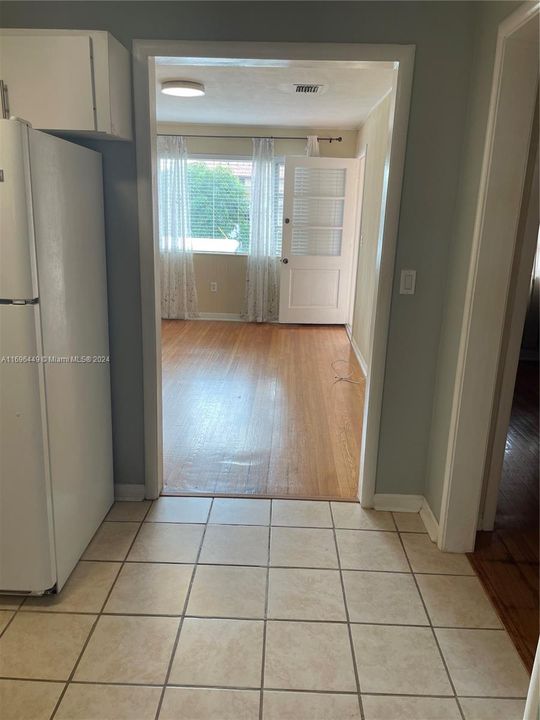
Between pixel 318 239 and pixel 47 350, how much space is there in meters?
4.75

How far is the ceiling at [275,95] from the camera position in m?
3.49

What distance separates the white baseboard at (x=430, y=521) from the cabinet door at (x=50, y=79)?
2.16 m

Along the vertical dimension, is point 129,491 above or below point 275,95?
below

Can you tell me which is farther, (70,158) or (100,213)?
(100,213)

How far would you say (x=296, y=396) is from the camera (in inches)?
161

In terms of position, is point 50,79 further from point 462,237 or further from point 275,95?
point 275,95

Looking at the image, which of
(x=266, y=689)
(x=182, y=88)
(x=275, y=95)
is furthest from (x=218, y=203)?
(x=266, y=689)

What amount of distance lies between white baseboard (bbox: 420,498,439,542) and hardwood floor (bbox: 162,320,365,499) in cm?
36

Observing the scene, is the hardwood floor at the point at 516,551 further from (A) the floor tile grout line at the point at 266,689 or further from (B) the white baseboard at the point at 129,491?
(B) the white baseboard at the point at 129,491

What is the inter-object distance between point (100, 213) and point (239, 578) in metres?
1.62

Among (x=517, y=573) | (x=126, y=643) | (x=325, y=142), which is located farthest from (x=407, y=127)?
(x=325, y=142)

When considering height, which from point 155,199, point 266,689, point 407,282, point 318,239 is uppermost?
point 155,199

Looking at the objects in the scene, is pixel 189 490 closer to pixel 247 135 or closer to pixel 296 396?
pixel 296 396

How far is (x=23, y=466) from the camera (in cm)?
175
